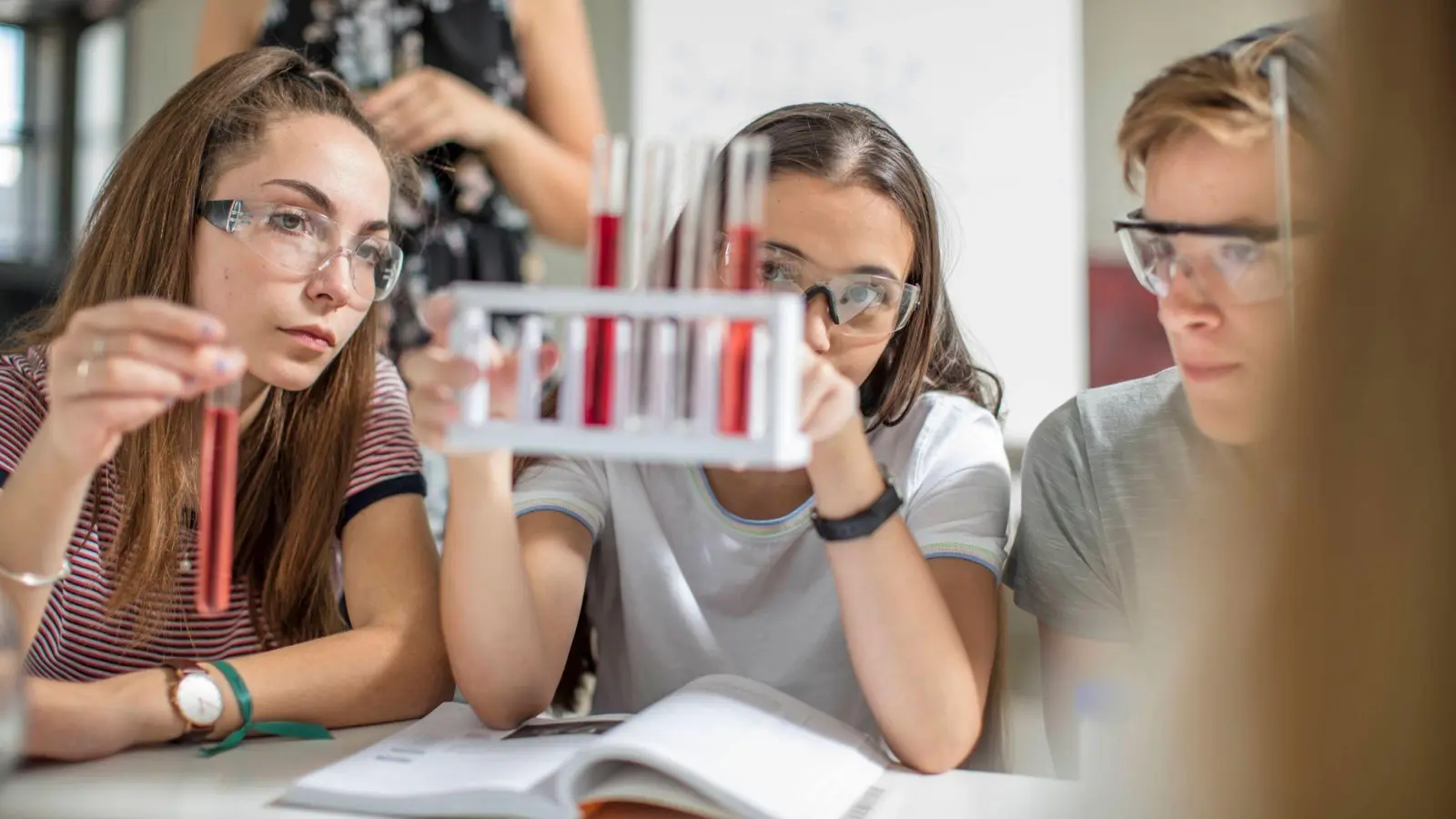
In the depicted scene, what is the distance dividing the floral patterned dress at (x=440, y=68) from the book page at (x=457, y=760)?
2.83 feet

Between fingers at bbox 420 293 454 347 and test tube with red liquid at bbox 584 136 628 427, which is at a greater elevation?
test tube with red liquid at bbox 584 136 628 427

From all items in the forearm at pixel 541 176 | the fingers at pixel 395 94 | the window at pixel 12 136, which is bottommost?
the forearm at pixel 541 176

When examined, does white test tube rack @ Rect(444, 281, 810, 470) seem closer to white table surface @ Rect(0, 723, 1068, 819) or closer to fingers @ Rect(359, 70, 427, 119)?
white table surface @ Rect(0, 723, 1068, 819)

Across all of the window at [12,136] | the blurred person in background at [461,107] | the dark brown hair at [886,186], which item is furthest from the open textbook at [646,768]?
the window at [12,136]

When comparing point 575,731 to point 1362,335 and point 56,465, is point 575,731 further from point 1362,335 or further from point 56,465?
point 1362,335

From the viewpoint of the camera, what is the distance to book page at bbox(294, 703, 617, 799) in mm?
770

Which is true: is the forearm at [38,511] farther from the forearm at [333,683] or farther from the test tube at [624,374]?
the test tube at [624,374]

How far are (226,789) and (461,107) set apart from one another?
1.10 metres

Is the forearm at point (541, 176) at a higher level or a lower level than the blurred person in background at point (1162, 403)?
higher

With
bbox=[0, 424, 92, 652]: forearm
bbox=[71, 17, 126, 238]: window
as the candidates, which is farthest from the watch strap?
bbox=[71, 17, 126, 238]: window

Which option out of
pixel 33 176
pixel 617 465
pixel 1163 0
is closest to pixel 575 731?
pixel 617 465

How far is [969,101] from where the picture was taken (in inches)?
92.4

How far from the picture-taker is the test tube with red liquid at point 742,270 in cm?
66

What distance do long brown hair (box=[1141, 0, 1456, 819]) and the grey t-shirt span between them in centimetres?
73
